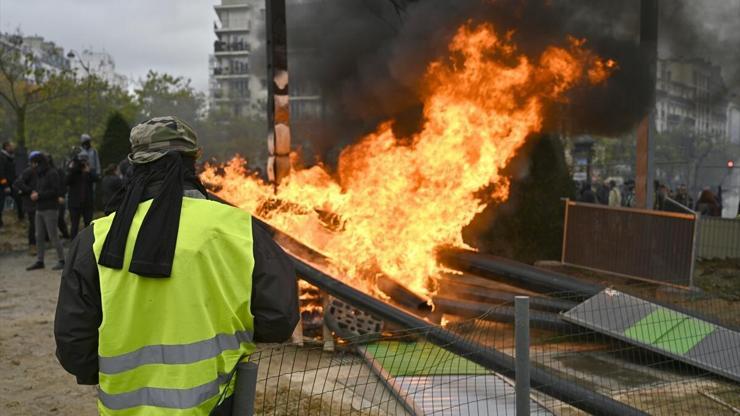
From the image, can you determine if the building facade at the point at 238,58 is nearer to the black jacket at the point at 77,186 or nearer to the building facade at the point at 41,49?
the black jacket at the point at 77,186

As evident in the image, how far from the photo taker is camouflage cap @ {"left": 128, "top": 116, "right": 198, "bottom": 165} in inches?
89.7

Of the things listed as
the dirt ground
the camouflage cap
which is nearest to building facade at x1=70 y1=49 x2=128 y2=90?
the dirt ground

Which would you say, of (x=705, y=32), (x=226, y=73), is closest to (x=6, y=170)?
(x=705, y=32)

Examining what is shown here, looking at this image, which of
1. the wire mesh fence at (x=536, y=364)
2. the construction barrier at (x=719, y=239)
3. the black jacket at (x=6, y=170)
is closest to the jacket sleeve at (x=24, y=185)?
the black jacket at (x=6, y=170)

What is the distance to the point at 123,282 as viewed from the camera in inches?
82.2

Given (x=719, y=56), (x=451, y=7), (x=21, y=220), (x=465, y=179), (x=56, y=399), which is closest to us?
(x=56, y=399)

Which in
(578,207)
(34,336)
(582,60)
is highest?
(582,60)

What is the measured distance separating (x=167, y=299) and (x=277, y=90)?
7.12 metres

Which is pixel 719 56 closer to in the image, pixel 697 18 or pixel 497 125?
pixel 697 18

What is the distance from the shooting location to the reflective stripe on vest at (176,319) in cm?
208

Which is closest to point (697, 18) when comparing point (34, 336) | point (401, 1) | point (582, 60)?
point (582, 60)

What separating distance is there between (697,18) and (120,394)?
11.4 m

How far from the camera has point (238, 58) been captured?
58.0 metres

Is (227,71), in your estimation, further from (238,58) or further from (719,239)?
(719,239)
